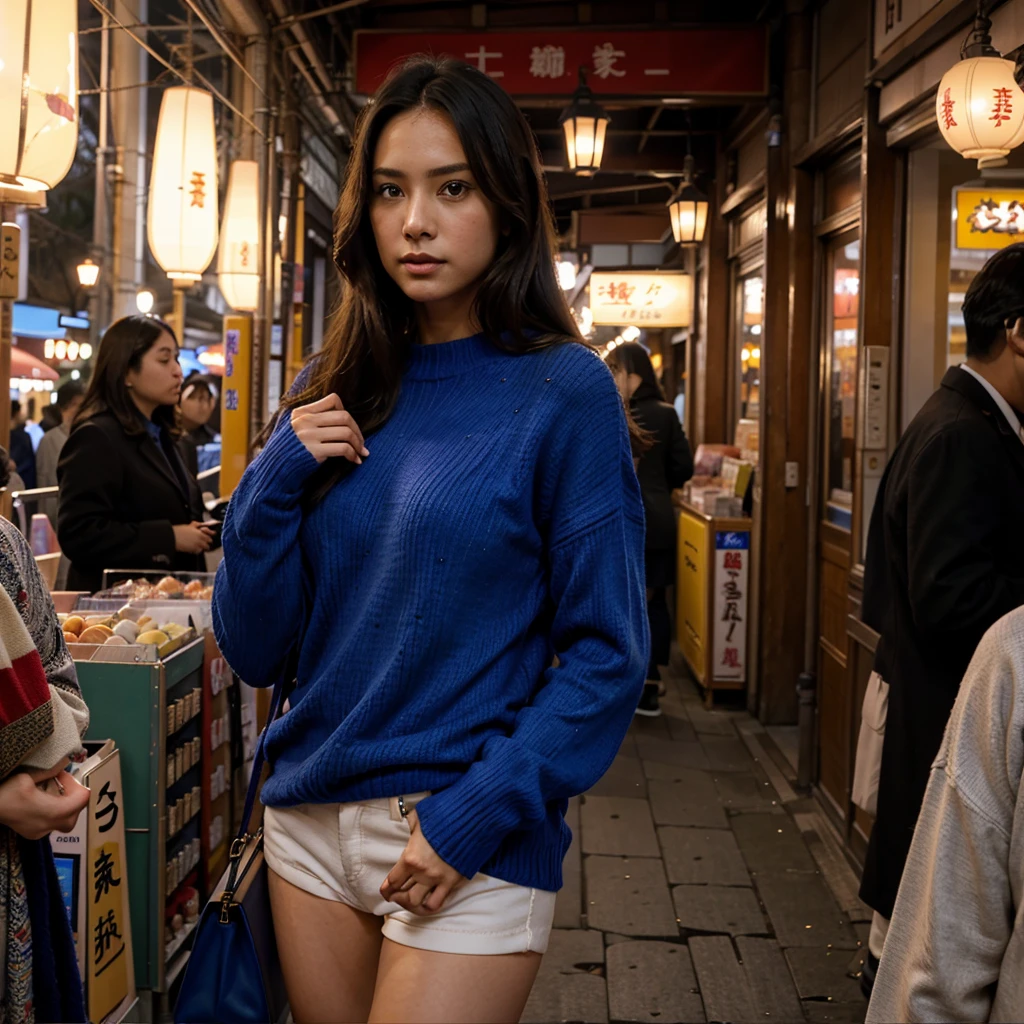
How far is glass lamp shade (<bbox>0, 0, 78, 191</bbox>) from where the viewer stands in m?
3.57

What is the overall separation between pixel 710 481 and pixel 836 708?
12.0 ft

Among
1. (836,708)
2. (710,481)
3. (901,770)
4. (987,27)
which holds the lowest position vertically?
(836,708)

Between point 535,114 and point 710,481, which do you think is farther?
point 535,114

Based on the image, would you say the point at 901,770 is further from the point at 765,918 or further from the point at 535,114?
the point at 535,114

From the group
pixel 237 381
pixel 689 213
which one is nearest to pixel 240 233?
pixel 237 381

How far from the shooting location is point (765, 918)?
4.73m

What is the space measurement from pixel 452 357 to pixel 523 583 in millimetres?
416

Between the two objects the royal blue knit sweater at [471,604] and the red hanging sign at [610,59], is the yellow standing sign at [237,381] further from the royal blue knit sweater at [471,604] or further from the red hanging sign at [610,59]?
the royal blue knit sweater at [471,604]

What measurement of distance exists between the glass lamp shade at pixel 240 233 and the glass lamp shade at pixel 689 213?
339 cm

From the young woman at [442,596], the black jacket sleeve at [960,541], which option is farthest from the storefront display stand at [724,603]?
the young woman at [442,596]

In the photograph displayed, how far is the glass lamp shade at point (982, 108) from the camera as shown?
378 cm

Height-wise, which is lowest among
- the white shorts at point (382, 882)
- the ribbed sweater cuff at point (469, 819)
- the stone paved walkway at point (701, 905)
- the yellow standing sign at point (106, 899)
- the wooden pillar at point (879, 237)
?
the stone paved walkway at point (701, 905)

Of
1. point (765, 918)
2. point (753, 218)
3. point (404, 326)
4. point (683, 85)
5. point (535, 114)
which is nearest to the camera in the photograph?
point (404, 326)

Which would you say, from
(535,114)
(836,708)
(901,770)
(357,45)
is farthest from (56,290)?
(901,770)
